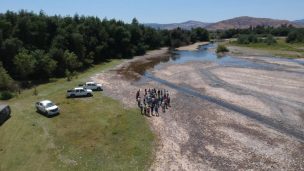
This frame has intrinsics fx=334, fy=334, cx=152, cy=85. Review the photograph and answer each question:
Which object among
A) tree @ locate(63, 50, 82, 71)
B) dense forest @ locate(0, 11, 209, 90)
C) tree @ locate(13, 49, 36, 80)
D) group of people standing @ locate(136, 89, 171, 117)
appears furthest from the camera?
tree @ locate(63, 50, 82, 71)

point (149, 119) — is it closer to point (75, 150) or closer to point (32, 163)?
point (75, 150)

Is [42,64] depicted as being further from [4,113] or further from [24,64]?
[4,113]

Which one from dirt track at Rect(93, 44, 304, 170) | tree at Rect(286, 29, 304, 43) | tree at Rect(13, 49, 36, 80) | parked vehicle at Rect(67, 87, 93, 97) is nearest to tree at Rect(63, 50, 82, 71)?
dirt track at Rect(93, 44, 304, 170)

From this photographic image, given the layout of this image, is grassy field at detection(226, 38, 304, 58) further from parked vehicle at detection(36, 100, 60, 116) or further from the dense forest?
parked vehicle at detection(36, 100, 60, 116)

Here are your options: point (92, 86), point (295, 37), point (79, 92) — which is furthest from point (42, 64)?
point (295, 37)

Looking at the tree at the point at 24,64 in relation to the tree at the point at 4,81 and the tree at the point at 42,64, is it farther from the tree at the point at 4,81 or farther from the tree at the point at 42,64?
the tree at the point at 4,81

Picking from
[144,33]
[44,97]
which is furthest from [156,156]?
[144,33]

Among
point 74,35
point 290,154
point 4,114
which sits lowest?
point 290,154

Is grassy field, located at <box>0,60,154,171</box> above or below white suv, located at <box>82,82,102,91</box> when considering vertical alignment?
below
